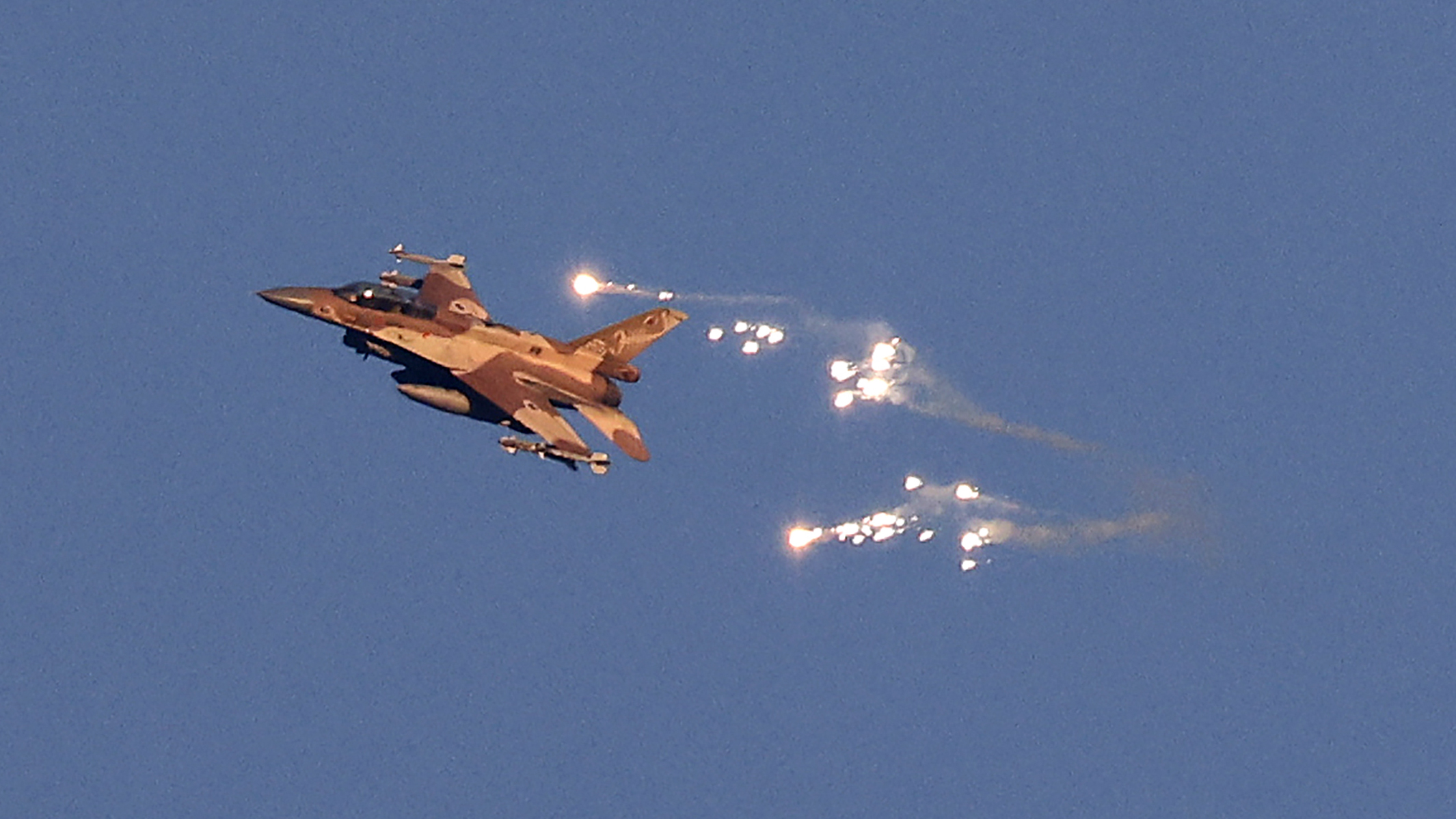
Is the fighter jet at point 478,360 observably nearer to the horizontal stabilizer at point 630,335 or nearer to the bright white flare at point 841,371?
the horizontal stabilizer at point 630,335

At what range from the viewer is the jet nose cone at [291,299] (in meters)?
118

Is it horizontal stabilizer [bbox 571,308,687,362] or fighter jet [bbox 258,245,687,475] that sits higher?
horizontal stabilizer [bbox 571,308,687,362]

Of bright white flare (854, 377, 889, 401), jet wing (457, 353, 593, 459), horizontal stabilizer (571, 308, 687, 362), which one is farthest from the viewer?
bright white flare (854, 377, 889, 401)

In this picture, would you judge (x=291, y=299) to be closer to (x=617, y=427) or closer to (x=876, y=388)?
(x=617, y=427)

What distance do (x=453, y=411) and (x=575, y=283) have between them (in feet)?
25.0

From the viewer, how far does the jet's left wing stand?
120875 mm

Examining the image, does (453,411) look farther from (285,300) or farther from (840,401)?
(840,401)

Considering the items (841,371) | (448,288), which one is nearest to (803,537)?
(841,371)

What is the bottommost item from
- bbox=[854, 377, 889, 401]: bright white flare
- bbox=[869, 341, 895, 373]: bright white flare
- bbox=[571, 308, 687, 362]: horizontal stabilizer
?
bbox=[571, 308, 687, 362]: horizontal stabilizer

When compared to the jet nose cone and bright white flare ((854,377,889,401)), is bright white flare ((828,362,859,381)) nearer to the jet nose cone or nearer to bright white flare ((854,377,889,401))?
bright white flare ((854,377,889,401))

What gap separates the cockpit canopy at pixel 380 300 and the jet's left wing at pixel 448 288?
0.89 meters

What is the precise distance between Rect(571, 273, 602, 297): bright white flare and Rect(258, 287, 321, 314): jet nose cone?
34.6 feet

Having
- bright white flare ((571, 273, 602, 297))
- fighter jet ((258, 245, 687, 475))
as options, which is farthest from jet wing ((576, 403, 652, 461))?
bright white flare ((571, 273, 602, 297))

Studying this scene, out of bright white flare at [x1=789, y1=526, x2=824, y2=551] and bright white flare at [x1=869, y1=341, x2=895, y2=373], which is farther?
bright white flare at [x1=869, y1=341, x2=895, y2=373]
